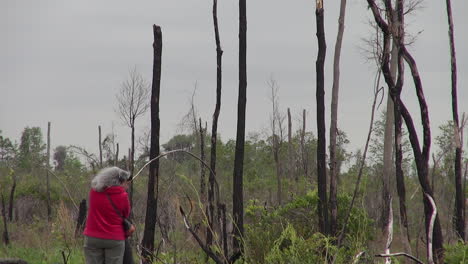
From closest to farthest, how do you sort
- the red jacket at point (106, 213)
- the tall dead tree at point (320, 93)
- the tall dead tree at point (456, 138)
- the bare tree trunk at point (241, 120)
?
the red jacket at point (106, 213) → the bare tree trunk at point (241, 120) → the tall dead tree at point (456, 138) → the tall dead tree at point (320, 93)

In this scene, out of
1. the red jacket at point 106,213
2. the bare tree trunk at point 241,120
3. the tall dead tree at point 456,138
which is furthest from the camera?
the tall dead tree at point 456,138

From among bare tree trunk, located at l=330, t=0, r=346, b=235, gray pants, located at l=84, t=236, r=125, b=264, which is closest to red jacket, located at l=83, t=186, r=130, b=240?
gray pants, located at l=84, t=236, r=125, b=264

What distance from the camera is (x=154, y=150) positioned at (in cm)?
1653

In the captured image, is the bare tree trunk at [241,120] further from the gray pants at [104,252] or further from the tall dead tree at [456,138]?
the gray pants at [104,252]

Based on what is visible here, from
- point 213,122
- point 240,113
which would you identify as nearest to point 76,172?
point 213,122

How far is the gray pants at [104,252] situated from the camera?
934 centimetres

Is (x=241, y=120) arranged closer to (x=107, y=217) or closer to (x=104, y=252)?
(x=104, y=252)

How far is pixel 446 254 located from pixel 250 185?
27.8 meters

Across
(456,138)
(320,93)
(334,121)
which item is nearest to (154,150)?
(320,93)

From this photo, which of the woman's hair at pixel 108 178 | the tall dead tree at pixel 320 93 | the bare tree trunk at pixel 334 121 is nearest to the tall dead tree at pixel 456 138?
the bare tree trunk at pixel 334 121

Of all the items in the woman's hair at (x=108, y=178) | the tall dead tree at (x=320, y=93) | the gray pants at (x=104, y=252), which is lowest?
the gray pants at (x=104, y=252)

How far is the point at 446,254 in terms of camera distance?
10289mm

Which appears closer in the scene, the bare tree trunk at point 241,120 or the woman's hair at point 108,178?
the woman's hair at point 108,178

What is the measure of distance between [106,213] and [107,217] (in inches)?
2.2
